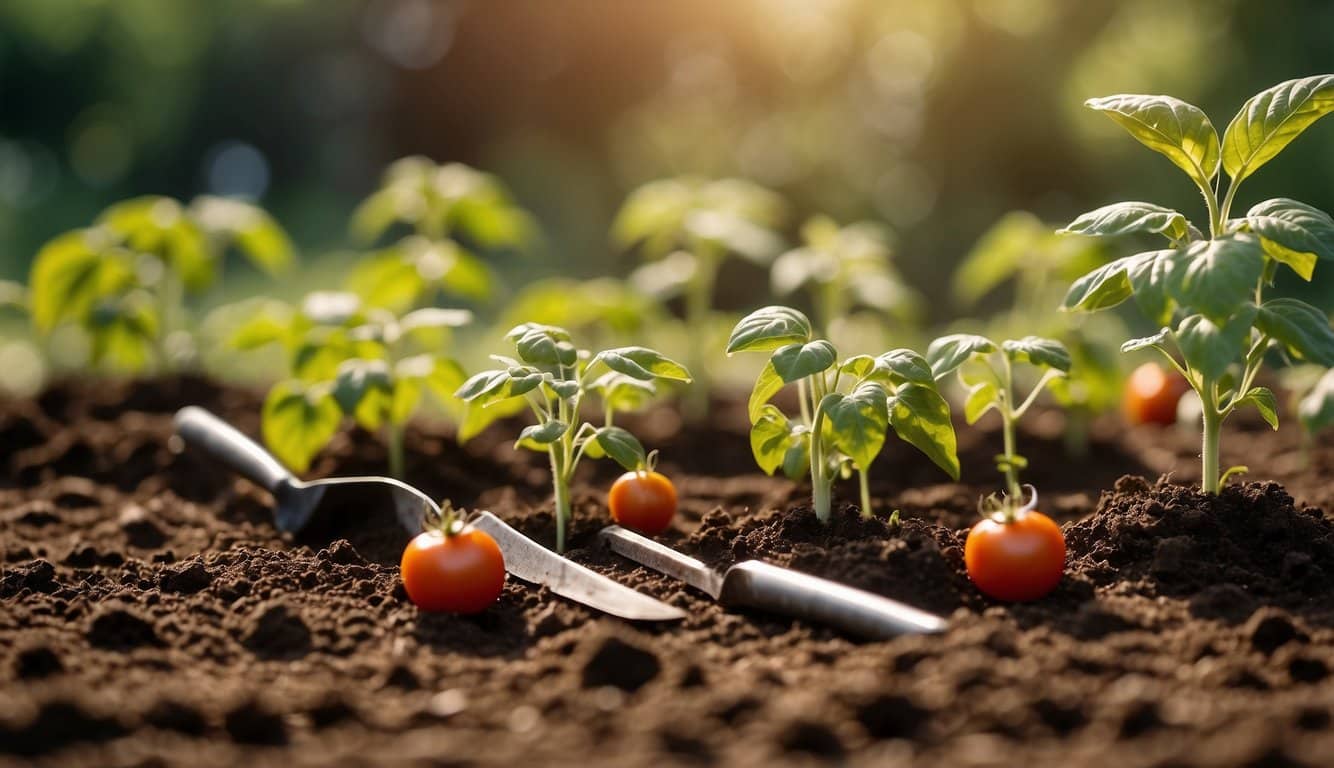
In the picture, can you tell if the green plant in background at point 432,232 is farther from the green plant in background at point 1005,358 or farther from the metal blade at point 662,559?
the green plant in background at point 1005,358

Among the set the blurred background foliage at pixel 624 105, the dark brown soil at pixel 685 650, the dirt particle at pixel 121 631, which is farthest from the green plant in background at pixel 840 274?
the blurred background foliage at pixel 624 105

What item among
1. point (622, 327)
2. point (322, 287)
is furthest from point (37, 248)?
point (622, 327)

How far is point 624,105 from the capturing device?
1152 centimetres

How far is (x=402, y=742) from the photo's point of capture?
2152 millimetres

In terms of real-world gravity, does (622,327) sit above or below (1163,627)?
above

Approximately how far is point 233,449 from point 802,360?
2003 millimetres

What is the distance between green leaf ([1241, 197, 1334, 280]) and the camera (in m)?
2.75

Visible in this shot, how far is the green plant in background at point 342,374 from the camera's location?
369cm

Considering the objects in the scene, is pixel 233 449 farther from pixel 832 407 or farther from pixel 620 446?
pixel 832 407

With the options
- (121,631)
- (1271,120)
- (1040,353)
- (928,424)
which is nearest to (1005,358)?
(1040,353)

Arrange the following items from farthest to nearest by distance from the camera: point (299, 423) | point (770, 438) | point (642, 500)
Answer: point (299, 423)
point (642, 500)
point (770, 438)

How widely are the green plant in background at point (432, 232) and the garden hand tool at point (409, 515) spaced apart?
0.81m

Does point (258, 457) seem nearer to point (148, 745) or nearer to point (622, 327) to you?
point (622, 327)

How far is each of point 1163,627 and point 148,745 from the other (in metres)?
1.97
